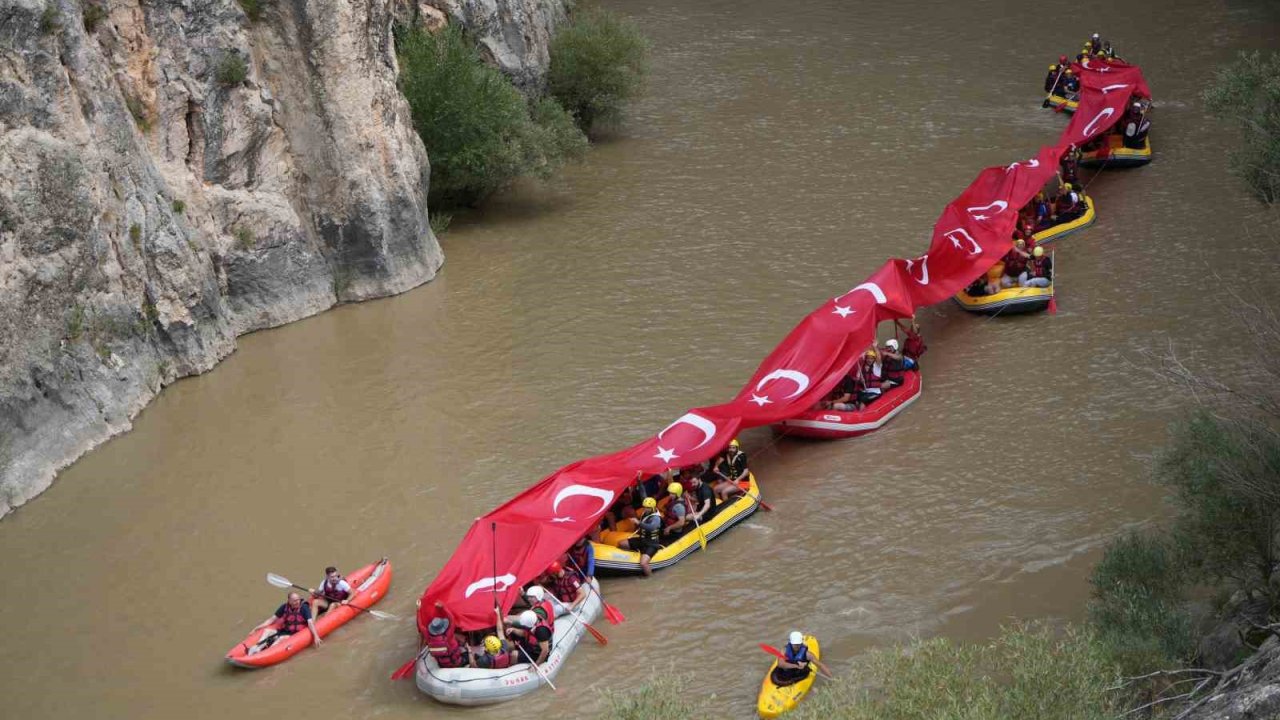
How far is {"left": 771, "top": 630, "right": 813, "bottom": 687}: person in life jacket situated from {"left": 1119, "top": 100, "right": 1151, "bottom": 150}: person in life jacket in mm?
20680

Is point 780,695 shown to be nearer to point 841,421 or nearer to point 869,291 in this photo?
point 841,421

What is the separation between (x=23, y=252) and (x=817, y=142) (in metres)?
20.2

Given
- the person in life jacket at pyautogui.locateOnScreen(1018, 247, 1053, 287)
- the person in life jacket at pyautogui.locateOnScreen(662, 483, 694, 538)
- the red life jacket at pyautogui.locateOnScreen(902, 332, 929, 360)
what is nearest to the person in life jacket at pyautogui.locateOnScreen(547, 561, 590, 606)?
the person in life jacket at pyautogui.locateOnScreen(662, 483, 694, 538)

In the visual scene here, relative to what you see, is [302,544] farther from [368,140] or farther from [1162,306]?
[1162,306]

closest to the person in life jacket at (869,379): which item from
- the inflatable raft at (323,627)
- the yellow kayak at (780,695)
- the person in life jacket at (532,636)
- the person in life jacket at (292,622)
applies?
the yellow kayak at (780,695)

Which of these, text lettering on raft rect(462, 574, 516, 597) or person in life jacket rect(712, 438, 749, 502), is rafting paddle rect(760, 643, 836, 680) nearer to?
text lettering on raft rect(462, 574, 516, 597)

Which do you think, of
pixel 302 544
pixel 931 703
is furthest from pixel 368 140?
pixel 931 703

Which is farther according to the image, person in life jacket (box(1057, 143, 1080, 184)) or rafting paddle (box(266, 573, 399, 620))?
person in life jacket (box(1057, 143, 1080, 184))

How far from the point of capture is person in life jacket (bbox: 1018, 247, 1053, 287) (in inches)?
1006

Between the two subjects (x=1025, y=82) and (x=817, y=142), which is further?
(x=1025, y=82)

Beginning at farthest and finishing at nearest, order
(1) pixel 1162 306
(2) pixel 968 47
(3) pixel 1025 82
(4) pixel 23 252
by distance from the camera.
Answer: (2) pixel 968 47
(3) pixel 1025 82
(1) pixel 1162 306
(4) pixel 23 252

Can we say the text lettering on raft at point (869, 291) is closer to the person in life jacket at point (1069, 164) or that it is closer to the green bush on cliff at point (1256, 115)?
the green bush on cliff at point (1256, 115)

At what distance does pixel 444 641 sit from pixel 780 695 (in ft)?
13.7

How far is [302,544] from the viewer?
20.0 metres
